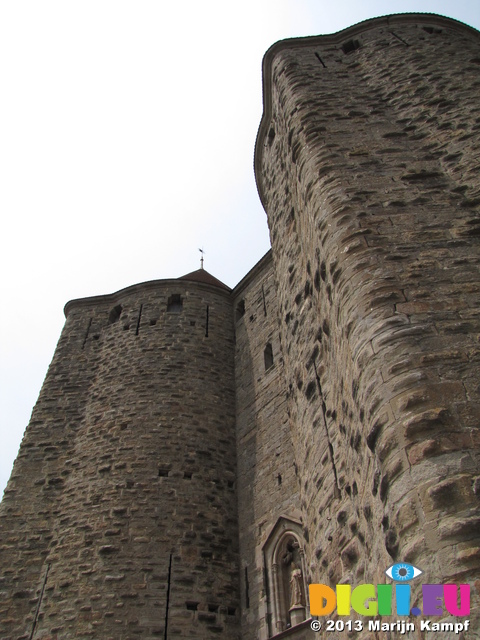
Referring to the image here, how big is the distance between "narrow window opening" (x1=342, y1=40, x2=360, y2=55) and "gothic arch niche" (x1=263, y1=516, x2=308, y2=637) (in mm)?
6354

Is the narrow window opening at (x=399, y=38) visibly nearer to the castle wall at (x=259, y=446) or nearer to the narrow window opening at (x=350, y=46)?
the narrow window opening at (x=350, y=46)

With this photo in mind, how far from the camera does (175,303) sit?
1186 cm

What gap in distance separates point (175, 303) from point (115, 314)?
1.40m

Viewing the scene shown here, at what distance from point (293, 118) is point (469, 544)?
4.70 metres

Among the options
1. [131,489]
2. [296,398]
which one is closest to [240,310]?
[131,489]

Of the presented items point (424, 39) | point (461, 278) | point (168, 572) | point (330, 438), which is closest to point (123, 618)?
point (168, 572)

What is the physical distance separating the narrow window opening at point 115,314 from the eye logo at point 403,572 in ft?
33.7

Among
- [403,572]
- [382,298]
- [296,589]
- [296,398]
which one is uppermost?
[296,398]

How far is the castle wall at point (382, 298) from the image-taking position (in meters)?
2.32

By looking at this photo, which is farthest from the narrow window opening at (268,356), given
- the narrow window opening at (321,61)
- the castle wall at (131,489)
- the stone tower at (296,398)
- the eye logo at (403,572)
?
the eye logo at (403,572)

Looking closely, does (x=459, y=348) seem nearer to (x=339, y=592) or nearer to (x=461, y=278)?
(x=461, y=278)

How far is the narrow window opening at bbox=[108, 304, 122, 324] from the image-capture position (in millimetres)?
11949

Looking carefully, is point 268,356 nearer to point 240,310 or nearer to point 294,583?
point 240,310

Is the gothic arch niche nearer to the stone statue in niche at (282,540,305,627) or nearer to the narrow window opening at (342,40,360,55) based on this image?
the stone statue in niche at (282,540,305,627)
